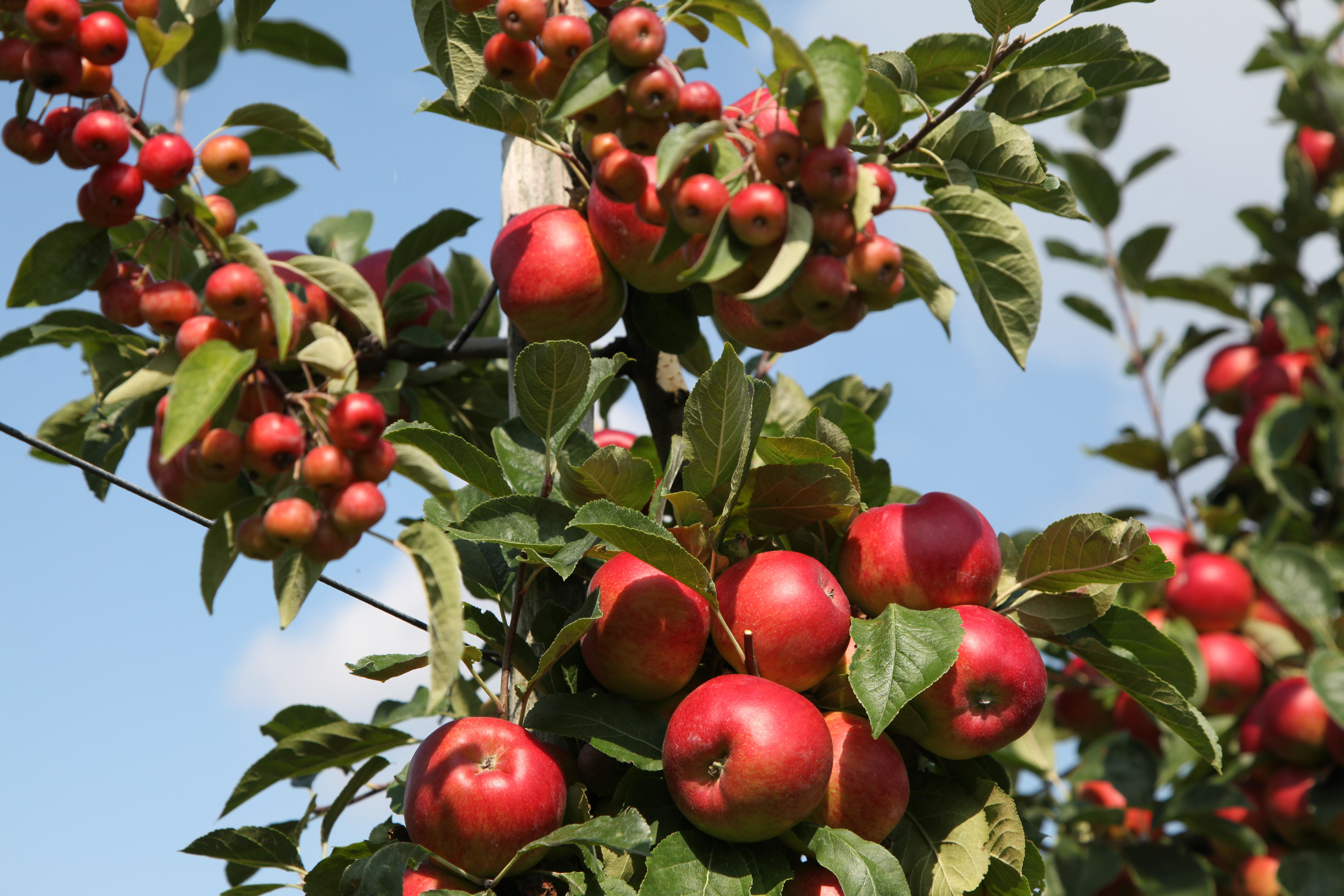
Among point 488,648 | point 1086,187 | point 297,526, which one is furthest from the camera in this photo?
point 1086,187

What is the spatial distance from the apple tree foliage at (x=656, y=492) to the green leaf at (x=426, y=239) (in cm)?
15

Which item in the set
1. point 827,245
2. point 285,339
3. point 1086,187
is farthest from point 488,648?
point 1086,187

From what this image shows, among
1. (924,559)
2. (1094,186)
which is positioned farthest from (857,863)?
(1094,186)

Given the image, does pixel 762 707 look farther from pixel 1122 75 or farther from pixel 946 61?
pixel 1122 75

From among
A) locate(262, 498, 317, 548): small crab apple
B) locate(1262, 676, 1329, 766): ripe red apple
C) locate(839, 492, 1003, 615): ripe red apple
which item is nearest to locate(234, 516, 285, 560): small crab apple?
locate(262, 498, 317, 548): small crab apple

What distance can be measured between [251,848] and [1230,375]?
2.96 m

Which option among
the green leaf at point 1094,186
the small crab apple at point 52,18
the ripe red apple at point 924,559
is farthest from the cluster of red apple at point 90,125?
the green leaf at point 1094,186

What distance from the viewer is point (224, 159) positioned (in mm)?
1005

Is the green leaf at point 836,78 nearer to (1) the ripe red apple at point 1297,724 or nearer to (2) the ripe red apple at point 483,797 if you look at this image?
(2) the ripe red apple at point 483,797

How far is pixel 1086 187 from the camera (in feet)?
11.0

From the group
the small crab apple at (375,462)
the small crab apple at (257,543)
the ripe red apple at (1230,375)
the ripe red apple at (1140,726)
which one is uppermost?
the small crab apple at (375,462)

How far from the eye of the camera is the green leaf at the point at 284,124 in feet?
3.87

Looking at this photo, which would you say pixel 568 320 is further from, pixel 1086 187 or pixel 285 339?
pixel 1086 187

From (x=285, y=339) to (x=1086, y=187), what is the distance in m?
3.10
